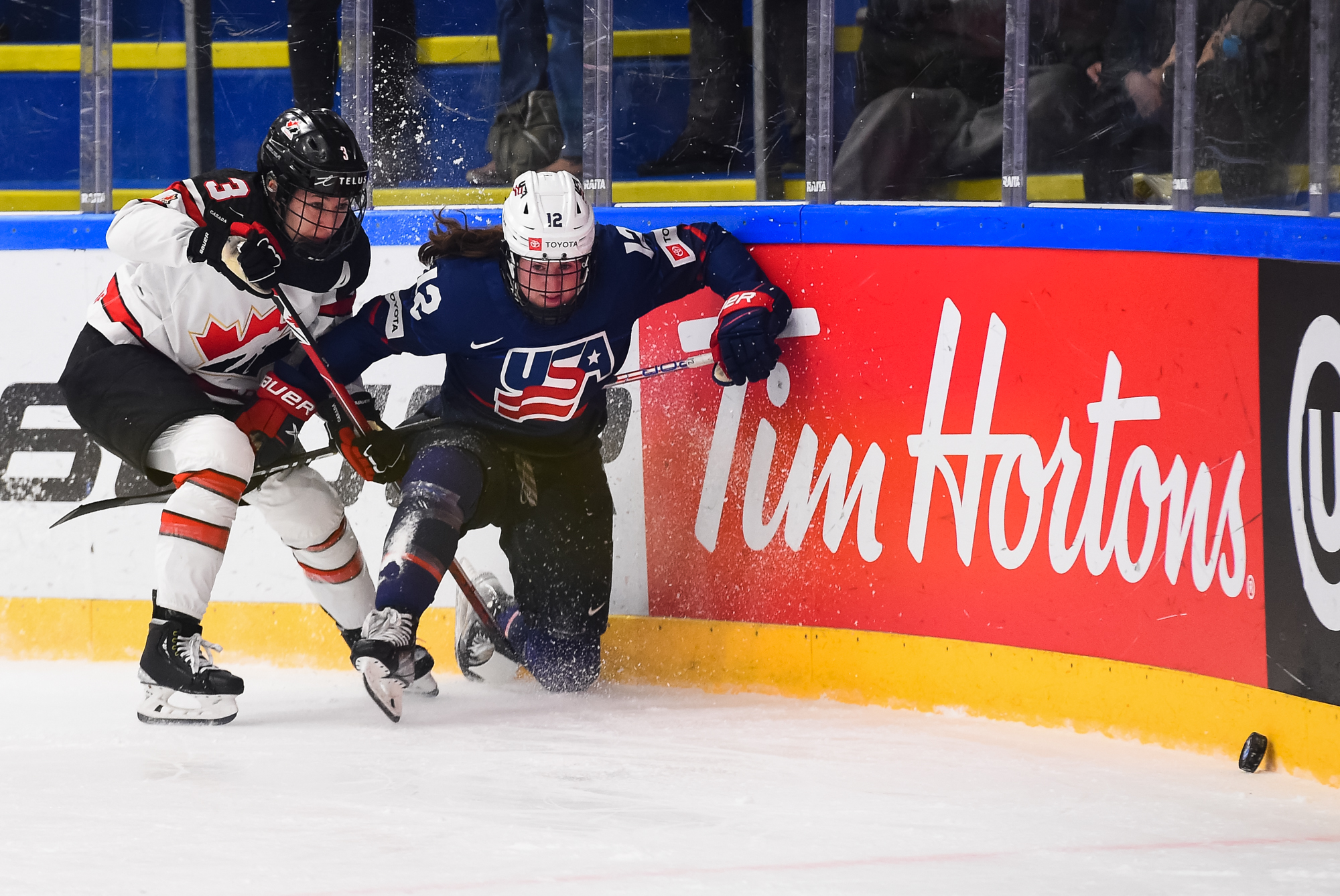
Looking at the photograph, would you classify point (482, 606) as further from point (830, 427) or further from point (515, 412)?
point (830, 427)

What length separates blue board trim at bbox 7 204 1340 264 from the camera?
8.50 feet

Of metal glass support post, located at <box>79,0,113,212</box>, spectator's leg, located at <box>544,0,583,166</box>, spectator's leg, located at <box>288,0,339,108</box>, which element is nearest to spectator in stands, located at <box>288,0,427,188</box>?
spectator's leg, located at <box>288,0,339,108</box>

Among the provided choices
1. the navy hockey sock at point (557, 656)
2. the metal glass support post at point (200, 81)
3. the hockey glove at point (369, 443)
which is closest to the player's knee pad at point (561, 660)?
the navy hockey sock at point (557, 656)

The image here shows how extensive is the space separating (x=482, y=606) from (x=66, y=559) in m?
1.15

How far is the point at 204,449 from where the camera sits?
3020 mm

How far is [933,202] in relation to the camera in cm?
323

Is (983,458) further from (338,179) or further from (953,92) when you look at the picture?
(338,179)

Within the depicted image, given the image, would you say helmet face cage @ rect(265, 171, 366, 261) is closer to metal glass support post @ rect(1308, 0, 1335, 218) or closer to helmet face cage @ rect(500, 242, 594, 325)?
helmet face cage @ rect(500, 242, 594, 325)

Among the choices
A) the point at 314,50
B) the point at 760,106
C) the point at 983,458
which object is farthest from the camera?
the point at 314,50

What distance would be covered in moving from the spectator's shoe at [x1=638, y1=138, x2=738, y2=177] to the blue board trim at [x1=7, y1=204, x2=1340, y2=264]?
0.11 meters

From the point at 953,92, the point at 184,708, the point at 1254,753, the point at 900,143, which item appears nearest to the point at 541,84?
the point at 900,143

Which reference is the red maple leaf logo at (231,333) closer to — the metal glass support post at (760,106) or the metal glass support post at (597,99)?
the metal glass support post at (597,99)

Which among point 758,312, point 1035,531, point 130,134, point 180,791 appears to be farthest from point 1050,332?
point 130,134

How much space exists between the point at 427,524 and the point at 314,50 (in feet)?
4.54
